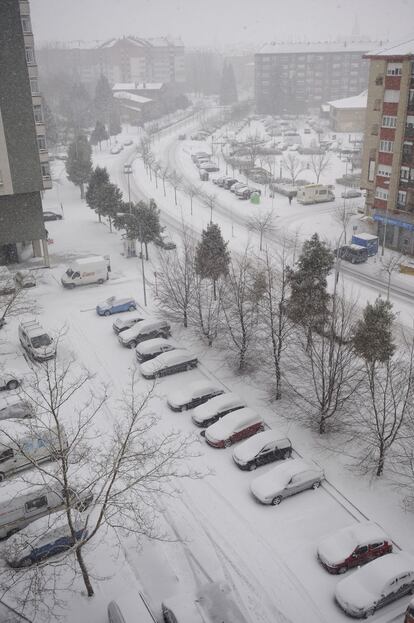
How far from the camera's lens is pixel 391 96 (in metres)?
46.9

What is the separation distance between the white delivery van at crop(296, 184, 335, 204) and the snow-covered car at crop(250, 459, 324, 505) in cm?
4593

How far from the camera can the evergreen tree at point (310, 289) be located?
89.6ft

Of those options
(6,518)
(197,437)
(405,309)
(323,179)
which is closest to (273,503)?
(197,437)

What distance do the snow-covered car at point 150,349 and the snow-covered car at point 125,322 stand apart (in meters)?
3.33

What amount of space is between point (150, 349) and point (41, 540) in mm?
13924

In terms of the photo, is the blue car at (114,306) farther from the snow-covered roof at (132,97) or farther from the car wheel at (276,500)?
the snow-covered roof at (132,97)

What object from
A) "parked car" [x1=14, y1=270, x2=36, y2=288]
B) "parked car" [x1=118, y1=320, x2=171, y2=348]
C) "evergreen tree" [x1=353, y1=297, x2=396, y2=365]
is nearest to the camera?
"evergreen tree" [x1=353, y1=297, x2=396, y2=365]

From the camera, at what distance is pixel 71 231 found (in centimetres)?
5638

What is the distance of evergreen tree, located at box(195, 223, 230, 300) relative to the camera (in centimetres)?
3488

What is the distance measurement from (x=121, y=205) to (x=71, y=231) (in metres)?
7.53

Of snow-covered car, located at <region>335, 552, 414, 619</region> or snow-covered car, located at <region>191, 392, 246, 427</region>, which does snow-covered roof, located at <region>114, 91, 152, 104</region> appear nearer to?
snow-covered car, located at <region>191, 392, 246, 427</region>

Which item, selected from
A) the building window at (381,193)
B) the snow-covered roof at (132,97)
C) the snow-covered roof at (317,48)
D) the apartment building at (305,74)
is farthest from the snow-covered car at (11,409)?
the snow-covered roof at (317,48)

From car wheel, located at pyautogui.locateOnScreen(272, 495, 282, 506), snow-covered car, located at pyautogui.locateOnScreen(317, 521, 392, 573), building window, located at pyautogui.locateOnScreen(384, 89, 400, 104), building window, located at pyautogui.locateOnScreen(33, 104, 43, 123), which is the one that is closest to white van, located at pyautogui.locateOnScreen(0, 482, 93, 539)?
car wheel, located at pyautogui.locateOnScreen(272, 495, 282, 506)

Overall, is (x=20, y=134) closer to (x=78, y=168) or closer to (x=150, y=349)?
(x=150, y=349)
